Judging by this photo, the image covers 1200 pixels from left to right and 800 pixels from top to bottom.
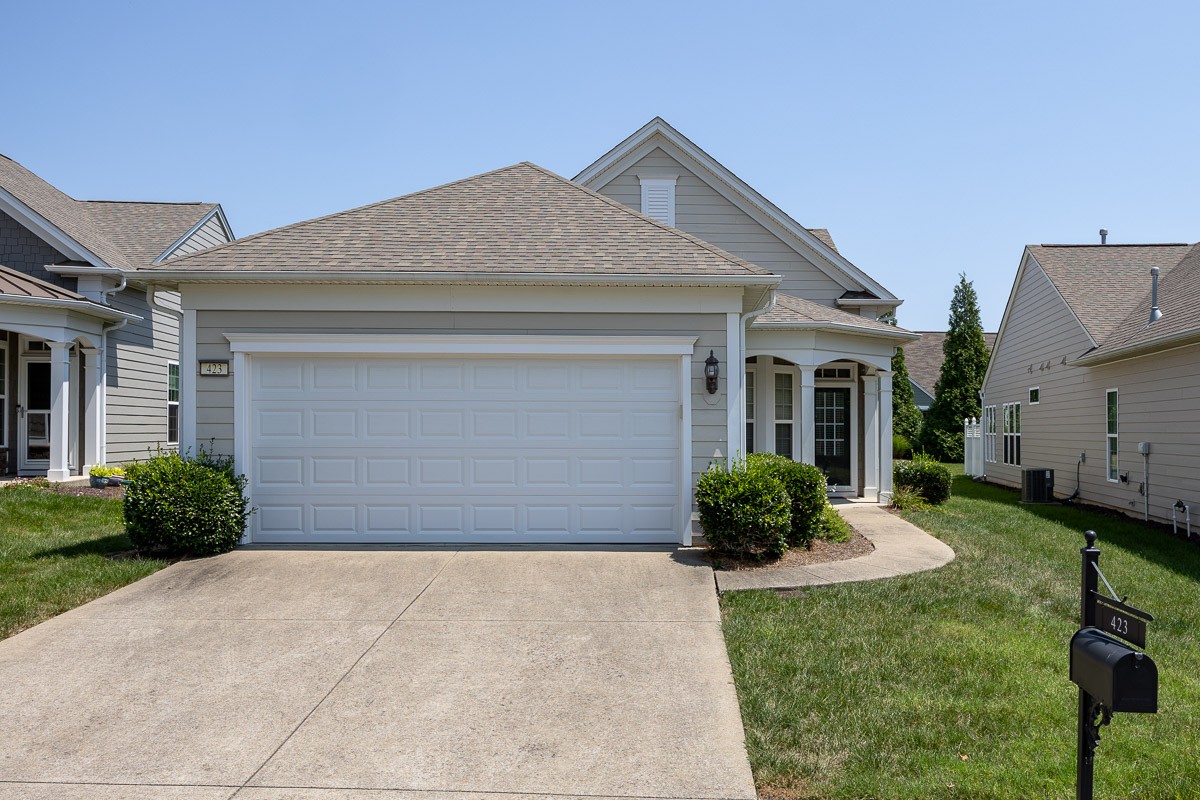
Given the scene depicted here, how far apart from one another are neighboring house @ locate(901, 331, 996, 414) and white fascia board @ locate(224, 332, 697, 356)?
28.1 meters

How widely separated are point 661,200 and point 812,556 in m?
9.23

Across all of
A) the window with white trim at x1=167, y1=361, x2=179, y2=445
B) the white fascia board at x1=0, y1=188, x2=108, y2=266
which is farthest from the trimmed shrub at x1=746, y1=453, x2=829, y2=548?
the window with white trim at x1=167, y1=361, x2=179, y2=445

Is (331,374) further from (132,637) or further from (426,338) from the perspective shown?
(132,637)

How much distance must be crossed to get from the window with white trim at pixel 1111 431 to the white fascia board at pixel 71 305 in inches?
733

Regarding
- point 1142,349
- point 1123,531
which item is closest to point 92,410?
point 1123,531

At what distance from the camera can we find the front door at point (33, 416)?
1577 cm

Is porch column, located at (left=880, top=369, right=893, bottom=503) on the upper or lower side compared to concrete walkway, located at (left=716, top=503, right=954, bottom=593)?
upper

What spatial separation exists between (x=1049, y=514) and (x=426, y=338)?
458 inches

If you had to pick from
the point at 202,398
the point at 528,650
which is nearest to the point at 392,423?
the point at 202,398

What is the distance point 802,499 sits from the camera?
955 cm

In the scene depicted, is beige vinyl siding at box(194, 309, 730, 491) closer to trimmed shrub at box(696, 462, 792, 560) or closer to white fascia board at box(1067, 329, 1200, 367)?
trimmed shrub at box(696, 462, 792, 560)

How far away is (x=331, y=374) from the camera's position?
32.3ft

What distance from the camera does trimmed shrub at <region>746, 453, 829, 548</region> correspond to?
9555 millimetres

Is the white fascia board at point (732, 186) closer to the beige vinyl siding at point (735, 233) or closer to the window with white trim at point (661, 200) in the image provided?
the beige vinyl siding at point (735, 233)
